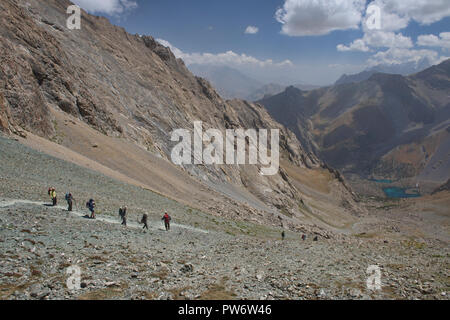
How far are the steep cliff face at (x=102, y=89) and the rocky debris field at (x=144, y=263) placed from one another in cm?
1746

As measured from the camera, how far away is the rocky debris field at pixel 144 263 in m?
11.2

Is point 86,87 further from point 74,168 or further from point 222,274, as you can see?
point 222,274

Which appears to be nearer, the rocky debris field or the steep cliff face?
the rocky debris field

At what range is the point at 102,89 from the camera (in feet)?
207

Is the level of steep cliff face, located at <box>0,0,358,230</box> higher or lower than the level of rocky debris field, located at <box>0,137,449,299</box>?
higher

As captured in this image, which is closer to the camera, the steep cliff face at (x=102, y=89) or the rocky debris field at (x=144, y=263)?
the rocky debris field at (x=144, y=263)

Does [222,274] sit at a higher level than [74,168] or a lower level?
lower

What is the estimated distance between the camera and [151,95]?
76000 mm

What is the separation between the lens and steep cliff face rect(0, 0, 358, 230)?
40.4 meters

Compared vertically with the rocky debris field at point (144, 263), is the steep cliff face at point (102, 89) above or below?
above

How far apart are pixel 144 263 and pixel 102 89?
57.8 meters

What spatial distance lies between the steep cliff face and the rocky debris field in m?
17.5

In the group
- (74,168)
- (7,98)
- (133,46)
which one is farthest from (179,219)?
(133,46)
